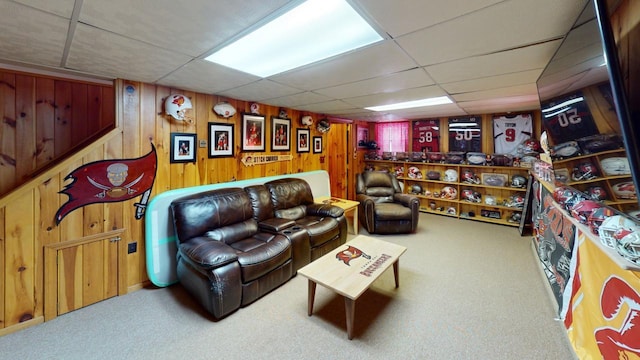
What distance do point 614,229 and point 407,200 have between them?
3112mm

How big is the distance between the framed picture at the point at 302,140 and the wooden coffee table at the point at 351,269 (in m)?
2.22

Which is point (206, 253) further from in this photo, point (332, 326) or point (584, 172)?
point (584, 172)

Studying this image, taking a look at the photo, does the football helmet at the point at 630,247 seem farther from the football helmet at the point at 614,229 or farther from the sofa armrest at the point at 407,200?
the sofa armrest at the point at 407,200

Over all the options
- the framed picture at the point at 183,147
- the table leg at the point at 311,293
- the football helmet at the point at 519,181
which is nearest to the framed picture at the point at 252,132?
the framed picture at the point at 183,147

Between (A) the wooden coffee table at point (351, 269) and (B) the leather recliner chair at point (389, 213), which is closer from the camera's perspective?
(A) the wooden coffee table at point (351, 269)

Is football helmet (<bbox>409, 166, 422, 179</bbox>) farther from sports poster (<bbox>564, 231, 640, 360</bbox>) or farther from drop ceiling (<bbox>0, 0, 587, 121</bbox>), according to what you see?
sports poster (<bbox>564, 231, 640, 360</bbox>)

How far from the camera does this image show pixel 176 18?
127cm

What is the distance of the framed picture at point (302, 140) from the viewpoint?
4273 mm

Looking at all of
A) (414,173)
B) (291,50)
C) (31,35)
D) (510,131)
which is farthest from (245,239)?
(510,131)

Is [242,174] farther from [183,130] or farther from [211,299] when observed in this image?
[211,299]

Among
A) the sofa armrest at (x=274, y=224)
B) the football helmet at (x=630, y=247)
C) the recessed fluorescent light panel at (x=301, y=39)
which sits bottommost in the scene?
the sofa armrest at (x=274, y=224)

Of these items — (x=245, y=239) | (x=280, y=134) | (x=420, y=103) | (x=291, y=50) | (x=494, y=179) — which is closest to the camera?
(x=291, y=50)

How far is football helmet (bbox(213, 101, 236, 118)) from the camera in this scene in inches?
117

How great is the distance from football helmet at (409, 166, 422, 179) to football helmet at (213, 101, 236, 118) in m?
4.17
